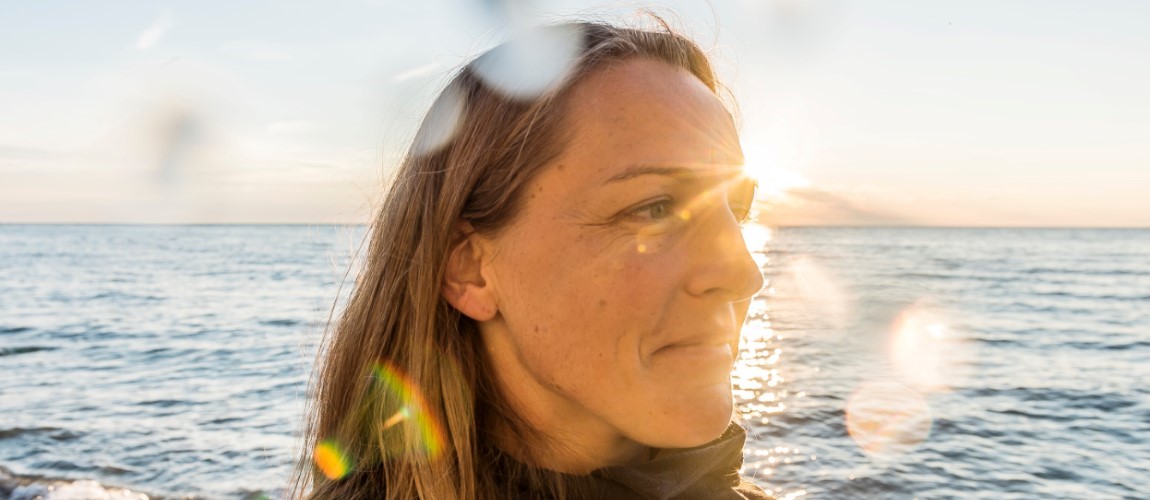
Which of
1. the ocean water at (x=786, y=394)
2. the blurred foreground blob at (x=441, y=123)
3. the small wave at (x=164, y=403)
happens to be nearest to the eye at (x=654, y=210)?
the blurred foreground blob at (x=441, y=123)

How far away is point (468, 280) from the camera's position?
1951mm

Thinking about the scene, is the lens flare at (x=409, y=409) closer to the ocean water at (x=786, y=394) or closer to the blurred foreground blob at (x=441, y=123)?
the blurred foreground blob at (x=441, y=123)

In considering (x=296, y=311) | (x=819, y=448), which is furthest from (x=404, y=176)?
(x=296, y=311)

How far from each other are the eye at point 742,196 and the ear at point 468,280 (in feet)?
2.14

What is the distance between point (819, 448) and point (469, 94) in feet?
29.7

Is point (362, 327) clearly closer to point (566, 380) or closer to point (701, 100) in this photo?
point (566, 380)

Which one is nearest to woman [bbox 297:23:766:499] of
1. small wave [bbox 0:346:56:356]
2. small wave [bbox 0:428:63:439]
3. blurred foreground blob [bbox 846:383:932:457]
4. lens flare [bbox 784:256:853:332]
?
blurred foreground blob [bbox 846:383:932:457]

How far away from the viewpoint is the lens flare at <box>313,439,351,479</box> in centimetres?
203

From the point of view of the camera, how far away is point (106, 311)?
25328mm

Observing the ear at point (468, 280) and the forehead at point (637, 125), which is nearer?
the forehead at point (637, 125)

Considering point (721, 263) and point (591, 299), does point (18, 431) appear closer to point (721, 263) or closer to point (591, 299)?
point (591, 299)

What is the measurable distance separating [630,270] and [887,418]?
1085cm

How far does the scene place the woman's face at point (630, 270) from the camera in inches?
69.3

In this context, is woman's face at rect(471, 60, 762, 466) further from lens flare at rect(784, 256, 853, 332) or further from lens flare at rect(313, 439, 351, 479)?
lens flare at rect(784, 256, 853, 332)
